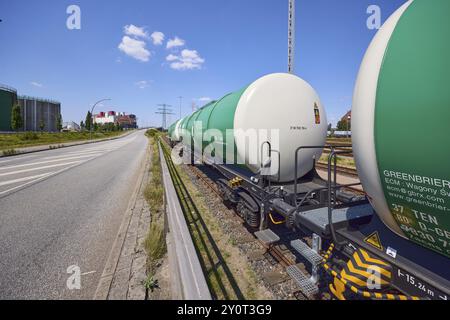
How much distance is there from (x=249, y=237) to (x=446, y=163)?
453cm

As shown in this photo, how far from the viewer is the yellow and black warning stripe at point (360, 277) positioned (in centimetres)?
260

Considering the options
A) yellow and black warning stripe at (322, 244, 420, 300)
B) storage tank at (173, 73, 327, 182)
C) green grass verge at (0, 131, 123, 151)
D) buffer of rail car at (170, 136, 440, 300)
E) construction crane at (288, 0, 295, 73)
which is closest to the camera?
yellow and black warning stripe at (322, 244, 420, 300)

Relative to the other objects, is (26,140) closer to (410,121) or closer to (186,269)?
(186,269)

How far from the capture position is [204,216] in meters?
7.37

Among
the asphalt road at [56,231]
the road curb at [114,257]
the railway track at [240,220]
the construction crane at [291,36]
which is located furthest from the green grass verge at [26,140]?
the construction crane at [291,36]

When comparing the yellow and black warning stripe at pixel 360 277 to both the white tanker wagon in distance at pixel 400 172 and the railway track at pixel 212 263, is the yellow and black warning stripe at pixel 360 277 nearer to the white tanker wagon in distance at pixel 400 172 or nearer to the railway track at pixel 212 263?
the white tanker wagon in distance at pixel 400 172

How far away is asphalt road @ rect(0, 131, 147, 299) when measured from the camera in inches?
165

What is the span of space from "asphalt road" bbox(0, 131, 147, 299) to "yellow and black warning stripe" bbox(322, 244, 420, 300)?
12.9 ft

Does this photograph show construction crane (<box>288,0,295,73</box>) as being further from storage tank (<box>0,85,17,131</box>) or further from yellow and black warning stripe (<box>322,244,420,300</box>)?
storage tank (<box>0,85,17,131</box>)

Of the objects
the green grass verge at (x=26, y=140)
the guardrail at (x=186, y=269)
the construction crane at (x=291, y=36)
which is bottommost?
the guardrail at (x=186, y=269)

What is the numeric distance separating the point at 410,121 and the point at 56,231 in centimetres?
795

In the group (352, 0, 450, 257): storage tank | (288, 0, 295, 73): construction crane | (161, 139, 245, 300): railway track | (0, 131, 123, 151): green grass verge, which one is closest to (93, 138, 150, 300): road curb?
(161, 139, 245, 300): railway track

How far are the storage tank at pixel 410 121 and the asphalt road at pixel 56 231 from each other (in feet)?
15.6
